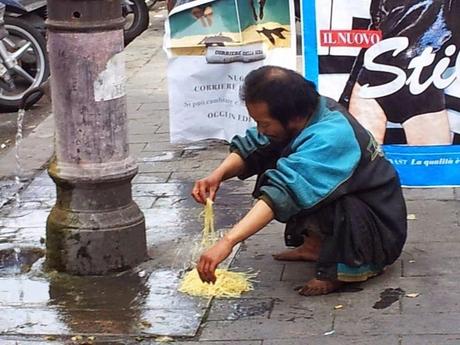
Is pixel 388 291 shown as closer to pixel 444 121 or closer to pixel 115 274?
pixel 115 274

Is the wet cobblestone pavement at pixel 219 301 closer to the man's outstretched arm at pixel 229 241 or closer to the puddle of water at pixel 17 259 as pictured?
the puddle of water at pixel 17 259

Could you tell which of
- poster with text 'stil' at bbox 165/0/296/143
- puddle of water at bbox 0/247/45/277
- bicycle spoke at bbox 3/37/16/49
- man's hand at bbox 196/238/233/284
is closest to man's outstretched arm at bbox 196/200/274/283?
man's hand at bbox 196/238/233/284

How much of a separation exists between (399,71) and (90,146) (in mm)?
1997

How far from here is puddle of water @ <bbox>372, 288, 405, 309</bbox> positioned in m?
4.57

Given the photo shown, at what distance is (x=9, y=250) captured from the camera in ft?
18.1

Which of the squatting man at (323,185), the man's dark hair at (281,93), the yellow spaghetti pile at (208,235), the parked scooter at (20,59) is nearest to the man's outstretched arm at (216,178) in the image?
the squatting man at (323,185)

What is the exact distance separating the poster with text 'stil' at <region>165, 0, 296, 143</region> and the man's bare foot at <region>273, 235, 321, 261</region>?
1.98 metres

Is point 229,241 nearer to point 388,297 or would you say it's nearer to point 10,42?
point 388,297

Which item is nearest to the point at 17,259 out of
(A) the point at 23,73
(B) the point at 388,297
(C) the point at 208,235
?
(C) the point at 208,235

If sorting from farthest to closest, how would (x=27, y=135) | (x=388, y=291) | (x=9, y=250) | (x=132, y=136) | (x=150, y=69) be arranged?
(x=150, y=69) → (x=27, y=135) → (x=132, y=136) → (x=9, y=250) → (x=388, y=291)

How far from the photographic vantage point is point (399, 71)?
6.11 meters

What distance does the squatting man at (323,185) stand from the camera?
4.47 meters

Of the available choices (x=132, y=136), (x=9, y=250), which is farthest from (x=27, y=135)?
(x=9, y=250)

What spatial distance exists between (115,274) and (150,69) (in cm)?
548
